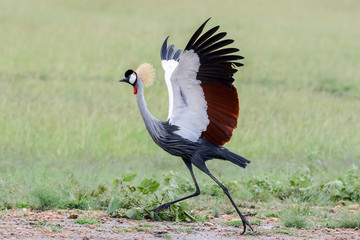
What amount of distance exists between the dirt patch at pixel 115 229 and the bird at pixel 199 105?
0.24 m

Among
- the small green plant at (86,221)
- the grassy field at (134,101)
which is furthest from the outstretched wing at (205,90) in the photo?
the grassy field at (134,101)

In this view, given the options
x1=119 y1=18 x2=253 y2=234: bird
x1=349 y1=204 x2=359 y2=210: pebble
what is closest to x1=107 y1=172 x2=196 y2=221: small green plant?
x1=119 y1=18 x2=253 y2=234: bird

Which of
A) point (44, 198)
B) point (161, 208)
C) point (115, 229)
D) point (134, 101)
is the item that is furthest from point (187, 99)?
point (134, 101)

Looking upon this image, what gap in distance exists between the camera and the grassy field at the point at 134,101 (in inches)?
351

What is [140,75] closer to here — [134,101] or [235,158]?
[235,158]

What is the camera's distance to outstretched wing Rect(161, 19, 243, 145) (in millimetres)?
5590

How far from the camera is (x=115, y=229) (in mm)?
5727

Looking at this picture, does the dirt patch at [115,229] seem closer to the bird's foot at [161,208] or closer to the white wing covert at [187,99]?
the bird's foot at [161,208]

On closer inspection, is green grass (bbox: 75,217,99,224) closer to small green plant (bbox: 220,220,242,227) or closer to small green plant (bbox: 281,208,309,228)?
small green plant (bbox: 220,220,242,227)

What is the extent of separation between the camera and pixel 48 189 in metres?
6.59

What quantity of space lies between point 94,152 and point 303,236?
15.6 ft

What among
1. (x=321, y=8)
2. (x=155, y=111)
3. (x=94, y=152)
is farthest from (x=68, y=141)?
(x=321, y=8)

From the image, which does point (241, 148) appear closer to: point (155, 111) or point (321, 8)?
point (155, 111)

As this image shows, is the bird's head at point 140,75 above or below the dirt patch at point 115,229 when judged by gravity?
above
